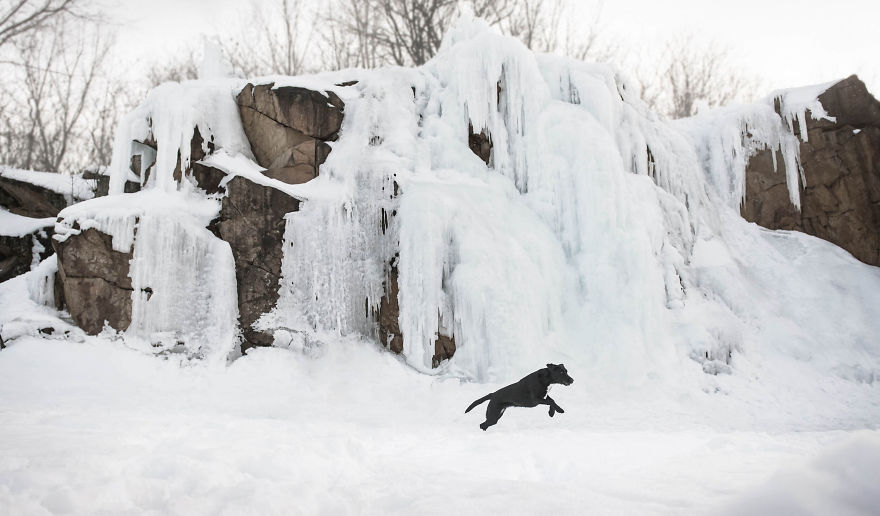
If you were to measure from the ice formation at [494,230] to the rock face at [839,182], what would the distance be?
578 mm

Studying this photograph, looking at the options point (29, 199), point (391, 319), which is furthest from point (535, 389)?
point (29, 199)

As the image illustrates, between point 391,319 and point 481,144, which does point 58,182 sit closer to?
point 391,319

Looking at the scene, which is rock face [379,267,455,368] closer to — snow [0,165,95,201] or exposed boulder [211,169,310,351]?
exposed boulder [211,169,310,351]

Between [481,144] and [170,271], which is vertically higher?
[481,144]

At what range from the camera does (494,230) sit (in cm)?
863

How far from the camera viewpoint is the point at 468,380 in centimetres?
765

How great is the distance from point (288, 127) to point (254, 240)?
94.1 inches

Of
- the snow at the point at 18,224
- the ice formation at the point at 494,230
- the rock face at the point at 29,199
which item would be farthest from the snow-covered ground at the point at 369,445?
the rock face at the point at 29,199

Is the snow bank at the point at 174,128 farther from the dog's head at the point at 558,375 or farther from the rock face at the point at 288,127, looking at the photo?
the dog's head at the point at 558,375

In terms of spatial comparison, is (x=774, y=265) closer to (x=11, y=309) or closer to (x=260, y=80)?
(x=260, y=80)

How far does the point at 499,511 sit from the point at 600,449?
246 cm

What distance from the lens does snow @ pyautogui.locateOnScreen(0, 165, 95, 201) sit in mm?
11930

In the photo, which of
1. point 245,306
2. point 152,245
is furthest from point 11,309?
point 245,306

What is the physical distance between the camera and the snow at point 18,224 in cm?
1038
